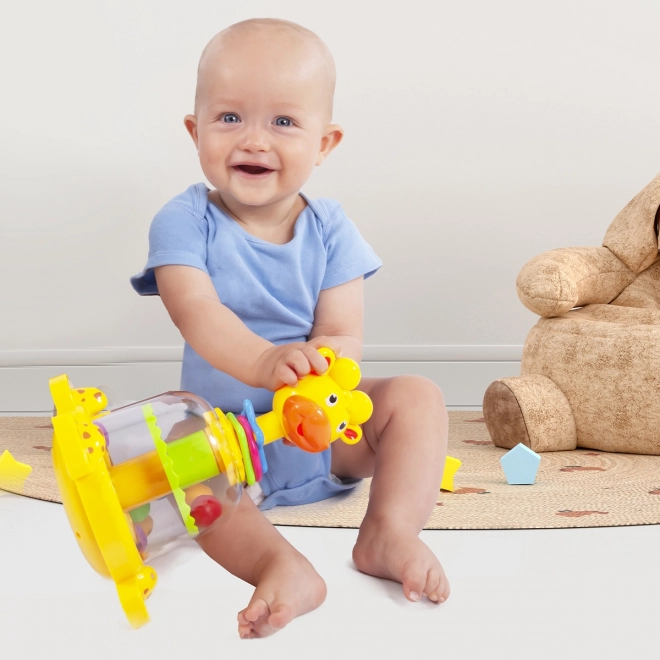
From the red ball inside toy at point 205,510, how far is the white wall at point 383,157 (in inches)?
55.9

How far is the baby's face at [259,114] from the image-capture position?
89 cm

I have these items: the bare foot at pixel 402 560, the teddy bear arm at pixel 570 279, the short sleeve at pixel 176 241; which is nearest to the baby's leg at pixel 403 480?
the bare foot at pixel 402 560

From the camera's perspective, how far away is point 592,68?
2133 millimetres

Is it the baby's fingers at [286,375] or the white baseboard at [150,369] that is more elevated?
the baby's fingers at [286,375]

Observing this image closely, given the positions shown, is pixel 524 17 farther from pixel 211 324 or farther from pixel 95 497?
pixel 95 497

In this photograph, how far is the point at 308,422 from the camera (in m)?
0.69

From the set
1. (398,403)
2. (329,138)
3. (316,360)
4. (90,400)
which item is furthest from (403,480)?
(329,138)

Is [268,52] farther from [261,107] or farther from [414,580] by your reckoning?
[414,580]

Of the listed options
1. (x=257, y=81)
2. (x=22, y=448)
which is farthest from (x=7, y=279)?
(x=257, y=81)

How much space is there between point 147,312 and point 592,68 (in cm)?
122

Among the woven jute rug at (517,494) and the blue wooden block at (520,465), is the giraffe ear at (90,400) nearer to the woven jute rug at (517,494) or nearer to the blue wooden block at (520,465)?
the woven jute rug at (517,494)

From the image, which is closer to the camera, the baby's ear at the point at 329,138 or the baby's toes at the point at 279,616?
the baby's toes at the point at 279,616

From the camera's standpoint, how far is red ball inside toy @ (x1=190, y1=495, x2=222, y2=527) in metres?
0.71

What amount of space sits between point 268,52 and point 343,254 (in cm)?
25
